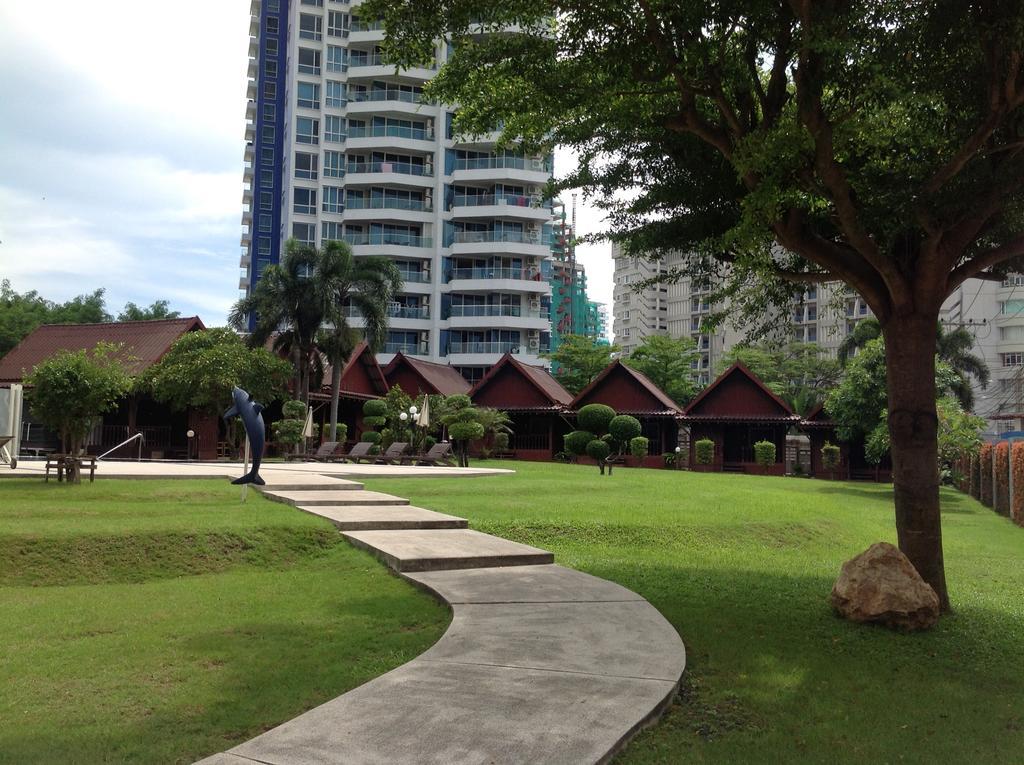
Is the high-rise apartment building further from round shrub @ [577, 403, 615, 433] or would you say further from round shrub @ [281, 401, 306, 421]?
round shrub @ [281, 401, 306, 421]

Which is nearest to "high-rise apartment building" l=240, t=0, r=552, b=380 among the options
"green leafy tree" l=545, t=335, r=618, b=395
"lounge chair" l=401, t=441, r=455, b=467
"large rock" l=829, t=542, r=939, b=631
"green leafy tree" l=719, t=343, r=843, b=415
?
"green leafy tree" l=545, t=335, r=618, b=395

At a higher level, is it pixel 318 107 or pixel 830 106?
pixel 318 107

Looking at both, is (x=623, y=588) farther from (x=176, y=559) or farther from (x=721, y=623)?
(x=176, y=559)

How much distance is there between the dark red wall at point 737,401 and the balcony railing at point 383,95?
37.5 meters

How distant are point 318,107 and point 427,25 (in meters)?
67.6

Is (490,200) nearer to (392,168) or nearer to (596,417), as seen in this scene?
(392,168)

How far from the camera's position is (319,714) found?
450cm

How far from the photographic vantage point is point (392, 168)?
2672 inches

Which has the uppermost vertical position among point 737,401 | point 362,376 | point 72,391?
point 362,376

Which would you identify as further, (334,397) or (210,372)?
(334,397)

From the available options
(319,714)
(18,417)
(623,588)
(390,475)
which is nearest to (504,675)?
(319,714)

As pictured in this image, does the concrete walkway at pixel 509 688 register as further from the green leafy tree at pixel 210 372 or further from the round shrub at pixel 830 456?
the round shrub at pixel 830 456

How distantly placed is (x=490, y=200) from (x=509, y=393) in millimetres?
25614

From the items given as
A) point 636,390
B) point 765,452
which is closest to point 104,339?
point 636,390
